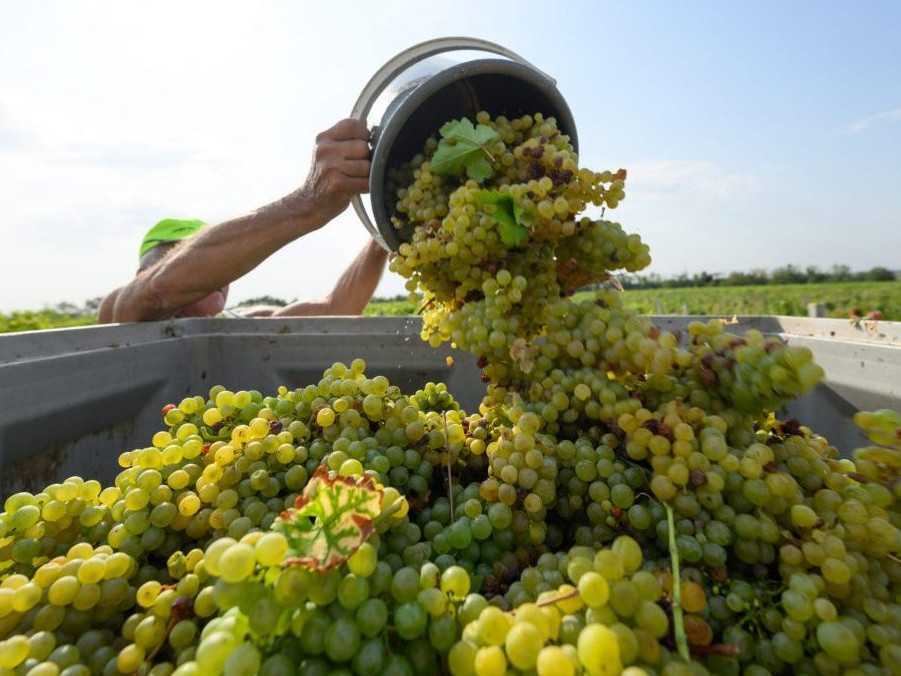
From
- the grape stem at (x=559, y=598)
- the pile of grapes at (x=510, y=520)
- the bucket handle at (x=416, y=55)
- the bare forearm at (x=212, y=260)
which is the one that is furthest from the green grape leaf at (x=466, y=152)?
the bare forearm at (x=212, y=260)

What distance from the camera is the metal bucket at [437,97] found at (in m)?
1.19

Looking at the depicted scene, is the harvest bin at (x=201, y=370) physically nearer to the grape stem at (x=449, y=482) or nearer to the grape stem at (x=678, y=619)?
the grape stem at (x=449, y=482)

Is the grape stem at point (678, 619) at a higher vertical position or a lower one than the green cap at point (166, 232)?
lower

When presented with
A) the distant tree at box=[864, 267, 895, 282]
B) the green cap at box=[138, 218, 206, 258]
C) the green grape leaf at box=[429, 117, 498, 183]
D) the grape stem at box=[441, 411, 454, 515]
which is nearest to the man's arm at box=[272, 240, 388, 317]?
the green cap at box=[138, 218, 206, 258]

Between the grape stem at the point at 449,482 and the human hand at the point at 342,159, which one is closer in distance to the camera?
the grape stem at the point at 449,482

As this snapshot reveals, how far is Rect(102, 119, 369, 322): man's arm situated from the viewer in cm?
209

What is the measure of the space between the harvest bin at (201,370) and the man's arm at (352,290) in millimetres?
1803

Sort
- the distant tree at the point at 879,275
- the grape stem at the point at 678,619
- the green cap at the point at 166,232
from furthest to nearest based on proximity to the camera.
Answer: the distant tree at the point at 879,275 < the green cap at the point at 166,232 < the grape stem at the point at 678,619

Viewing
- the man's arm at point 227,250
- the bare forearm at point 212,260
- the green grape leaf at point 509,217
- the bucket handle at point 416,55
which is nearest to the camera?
the green grape leaf at point 509,217

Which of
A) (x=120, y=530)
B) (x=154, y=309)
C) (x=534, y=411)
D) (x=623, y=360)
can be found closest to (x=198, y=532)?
(x=120, y=530)

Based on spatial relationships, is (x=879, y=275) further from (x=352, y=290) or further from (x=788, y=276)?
(x=352, y=290)

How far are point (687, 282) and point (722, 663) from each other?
51249 mm

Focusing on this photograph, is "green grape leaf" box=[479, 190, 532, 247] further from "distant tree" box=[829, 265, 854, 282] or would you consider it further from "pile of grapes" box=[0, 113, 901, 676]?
"distant tree" box=[829, 265, 854, 282]

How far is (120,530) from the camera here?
2.20 feet
